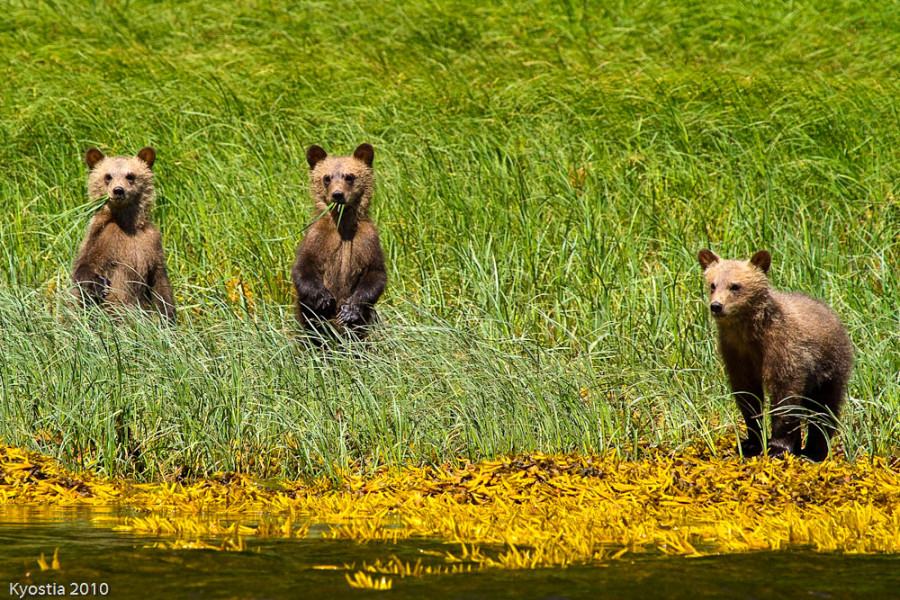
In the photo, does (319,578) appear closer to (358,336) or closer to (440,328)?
(440,328)

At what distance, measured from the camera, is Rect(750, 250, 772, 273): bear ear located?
263 inches

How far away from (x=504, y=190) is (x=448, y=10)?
9.39 m

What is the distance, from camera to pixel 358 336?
8398 millimetres

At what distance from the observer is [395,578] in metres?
4.01

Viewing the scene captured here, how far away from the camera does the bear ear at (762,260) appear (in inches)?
263

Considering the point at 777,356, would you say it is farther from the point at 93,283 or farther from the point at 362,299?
the point at 93,283

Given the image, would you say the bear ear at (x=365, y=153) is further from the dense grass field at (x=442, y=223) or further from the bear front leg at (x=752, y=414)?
the bear front leg at (x=752, y=414)

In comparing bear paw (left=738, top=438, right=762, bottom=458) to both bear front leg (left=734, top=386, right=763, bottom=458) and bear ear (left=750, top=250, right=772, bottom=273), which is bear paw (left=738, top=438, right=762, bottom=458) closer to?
bear front leg (left=734, top=386, right=763, bottom=458)

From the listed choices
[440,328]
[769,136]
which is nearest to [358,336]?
[440,328]

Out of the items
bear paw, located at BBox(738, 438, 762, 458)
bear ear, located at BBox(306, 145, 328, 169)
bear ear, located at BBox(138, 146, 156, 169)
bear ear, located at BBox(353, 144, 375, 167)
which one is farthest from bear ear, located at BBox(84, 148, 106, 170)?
bear paw, located at BBox(738, 438, 762, 458)

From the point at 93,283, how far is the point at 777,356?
16.2 ft

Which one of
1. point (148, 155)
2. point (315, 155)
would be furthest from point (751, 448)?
point (148, 155)

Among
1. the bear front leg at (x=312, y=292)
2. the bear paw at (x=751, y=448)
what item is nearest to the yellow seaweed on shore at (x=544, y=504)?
the bear paw at (x=751, y=448)

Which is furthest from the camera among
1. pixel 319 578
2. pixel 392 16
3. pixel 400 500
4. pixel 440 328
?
pixel 392 16
